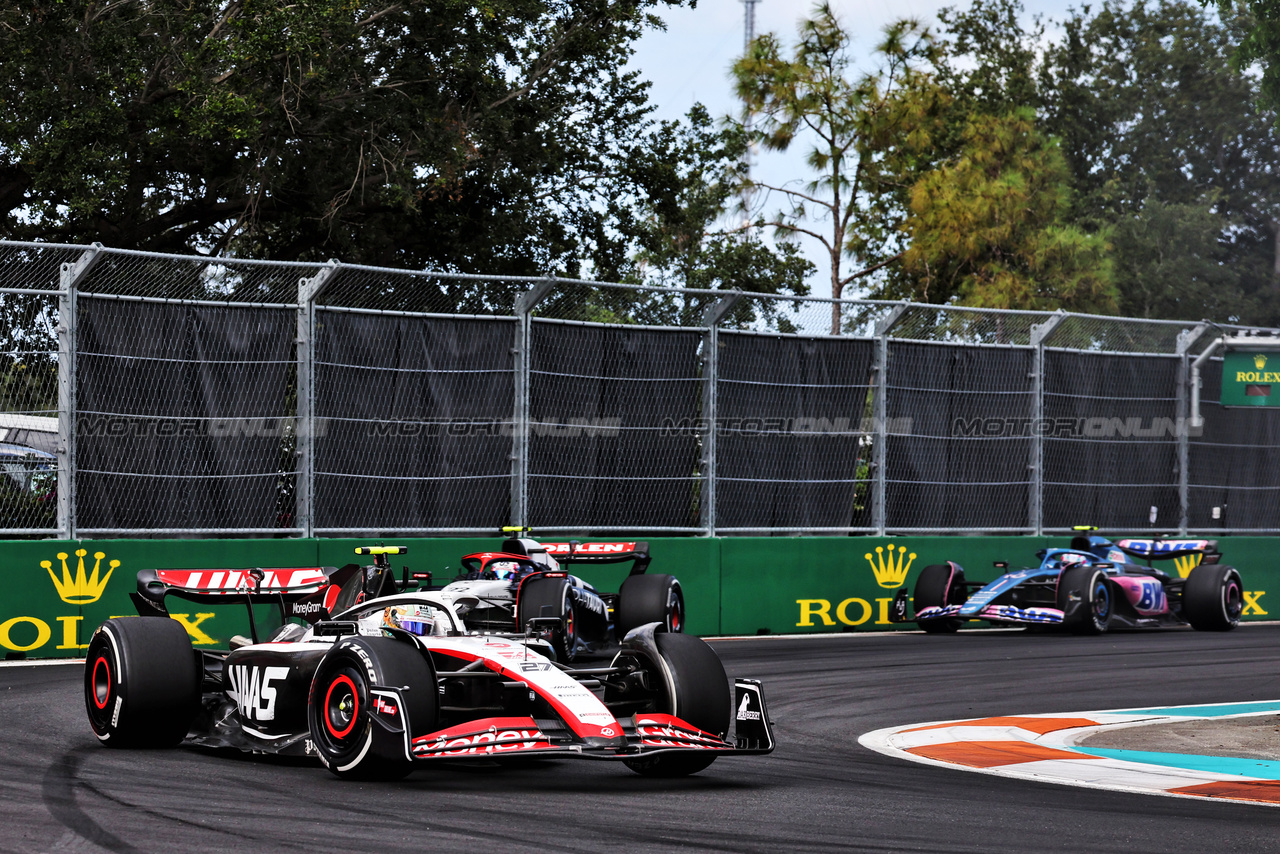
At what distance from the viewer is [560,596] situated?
11836 mm

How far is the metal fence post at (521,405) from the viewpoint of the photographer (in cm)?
1524

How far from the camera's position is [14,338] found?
12.8m

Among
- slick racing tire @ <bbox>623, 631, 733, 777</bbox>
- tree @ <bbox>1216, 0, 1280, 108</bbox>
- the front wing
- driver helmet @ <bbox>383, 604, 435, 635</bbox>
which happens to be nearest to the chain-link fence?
the front wing

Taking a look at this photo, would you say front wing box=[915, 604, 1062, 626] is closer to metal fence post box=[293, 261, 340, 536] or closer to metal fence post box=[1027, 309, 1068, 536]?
metal fence post box=[1027, 309, 1068, 536]

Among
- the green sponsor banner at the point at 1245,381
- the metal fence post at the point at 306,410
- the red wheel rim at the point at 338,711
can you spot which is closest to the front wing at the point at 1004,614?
the green sponsor banner at the point at 1245,381

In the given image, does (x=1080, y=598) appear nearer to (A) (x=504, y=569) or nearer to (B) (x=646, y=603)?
(B) (x=646, y=603)

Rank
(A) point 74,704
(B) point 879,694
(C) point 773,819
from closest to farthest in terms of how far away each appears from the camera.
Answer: (C) point 773,819, (A) point 74,704, (B) point 879,694

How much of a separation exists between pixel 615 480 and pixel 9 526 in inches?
226

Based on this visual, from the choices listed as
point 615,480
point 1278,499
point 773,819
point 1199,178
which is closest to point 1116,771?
point 773,819

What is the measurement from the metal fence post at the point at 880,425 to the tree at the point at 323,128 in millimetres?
7162

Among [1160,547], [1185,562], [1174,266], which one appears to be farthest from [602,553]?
[1174,266]

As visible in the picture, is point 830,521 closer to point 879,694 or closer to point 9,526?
point 879,694

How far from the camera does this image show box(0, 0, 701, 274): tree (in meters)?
19.0

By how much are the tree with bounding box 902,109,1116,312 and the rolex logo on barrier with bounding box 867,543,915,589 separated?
67.3 feet
